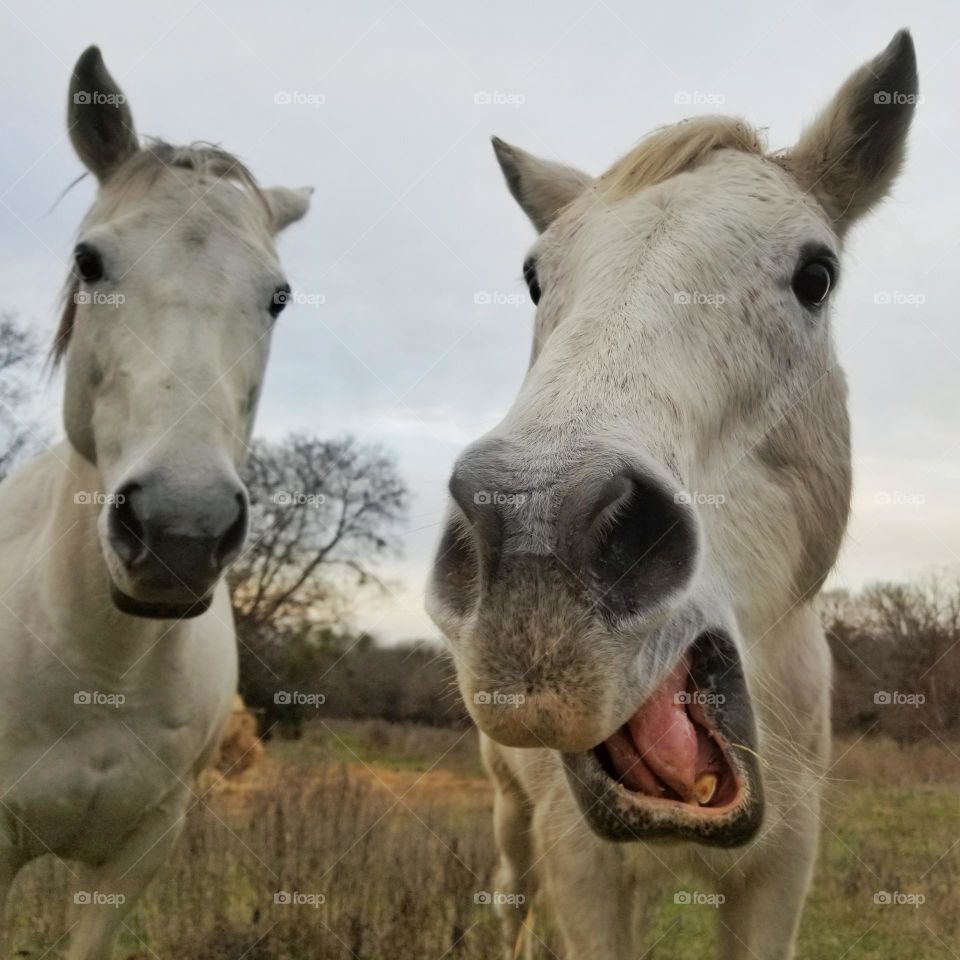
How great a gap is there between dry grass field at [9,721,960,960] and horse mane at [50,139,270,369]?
265cm

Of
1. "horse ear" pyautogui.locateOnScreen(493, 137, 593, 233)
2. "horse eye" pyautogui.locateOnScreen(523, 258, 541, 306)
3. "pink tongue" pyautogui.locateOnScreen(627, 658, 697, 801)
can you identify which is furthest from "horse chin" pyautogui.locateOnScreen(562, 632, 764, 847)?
"horse ear" pyautogui.locateOnScreen(493, 137, 593, 233)

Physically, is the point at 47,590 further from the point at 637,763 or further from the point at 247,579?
the point at 247,579

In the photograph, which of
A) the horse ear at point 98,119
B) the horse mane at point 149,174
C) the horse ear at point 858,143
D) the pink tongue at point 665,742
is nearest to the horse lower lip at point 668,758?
the pink tongue at point 665,742

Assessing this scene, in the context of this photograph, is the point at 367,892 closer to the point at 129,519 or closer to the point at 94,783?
the point at 94,783

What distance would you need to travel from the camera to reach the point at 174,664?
13.7 feet

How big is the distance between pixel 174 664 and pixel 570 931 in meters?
2.03

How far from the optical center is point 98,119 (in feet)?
14.0

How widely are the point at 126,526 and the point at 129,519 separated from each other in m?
0.03

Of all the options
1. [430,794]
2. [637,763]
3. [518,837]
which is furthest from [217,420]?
[430,794]

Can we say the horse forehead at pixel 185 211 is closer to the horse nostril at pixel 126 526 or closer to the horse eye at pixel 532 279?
the horse nostril at pixel 126 526

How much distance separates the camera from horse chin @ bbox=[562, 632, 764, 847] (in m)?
2.05

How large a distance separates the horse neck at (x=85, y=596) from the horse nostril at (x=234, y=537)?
0.87 m

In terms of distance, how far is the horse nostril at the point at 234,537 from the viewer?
10.8ft

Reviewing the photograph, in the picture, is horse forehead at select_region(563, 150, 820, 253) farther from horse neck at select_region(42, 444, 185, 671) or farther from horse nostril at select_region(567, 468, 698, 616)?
horse neck at select_region(42, 444, 185, 671)
